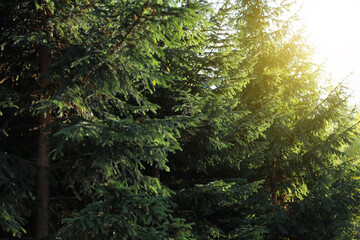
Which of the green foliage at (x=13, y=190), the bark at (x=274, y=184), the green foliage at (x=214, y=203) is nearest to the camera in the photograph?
the green foliage at (x=13, y=190)

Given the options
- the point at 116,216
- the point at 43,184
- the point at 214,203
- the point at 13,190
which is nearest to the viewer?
the point at 116,216

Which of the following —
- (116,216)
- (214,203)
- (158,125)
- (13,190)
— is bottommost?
A: (116,216)

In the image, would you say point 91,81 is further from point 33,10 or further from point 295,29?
point 295,29

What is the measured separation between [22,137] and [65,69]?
65.7 inches

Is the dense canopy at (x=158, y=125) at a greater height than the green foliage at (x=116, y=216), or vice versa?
the dense canopy at (x=158, y=125)

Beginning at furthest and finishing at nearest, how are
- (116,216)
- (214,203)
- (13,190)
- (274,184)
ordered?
(274,184) → (214,203) → (13,190) → (116,216)

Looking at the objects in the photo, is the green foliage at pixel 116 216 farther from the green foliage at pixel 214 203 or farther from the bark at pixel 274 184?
the bark at pixel 274 184

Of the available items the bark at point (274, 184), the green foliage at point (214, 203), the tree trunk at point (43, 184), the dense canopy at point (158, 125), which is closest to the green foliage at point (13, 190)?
the dense canopy at point (158, 125)

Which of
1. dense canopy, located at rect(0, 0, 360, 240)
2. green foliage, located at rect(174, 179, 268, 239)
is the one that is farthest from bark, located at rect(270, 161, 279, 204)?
green foliage, located at rect(174, 179, 268, 239)

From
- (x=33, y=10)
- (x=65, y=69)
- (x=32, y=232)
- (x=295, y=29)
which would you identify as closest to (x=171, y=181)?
(x=32, y=232)

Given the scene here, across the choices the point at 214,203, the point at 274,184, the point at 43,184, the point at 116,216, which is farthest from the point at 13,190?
the point at 274,184

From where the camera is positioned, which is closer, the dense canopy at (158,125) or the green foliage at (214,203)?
the dense canopy at (158,125)

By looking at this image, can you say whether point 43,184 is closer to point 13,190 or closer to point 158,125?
point 13,190

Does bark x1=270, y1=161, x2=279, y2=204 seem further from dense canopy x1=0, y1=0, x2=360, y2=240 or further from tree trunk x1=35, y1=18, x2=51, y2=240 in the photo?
tree trunk x1=35, y1=18, x2=51, y2=240
